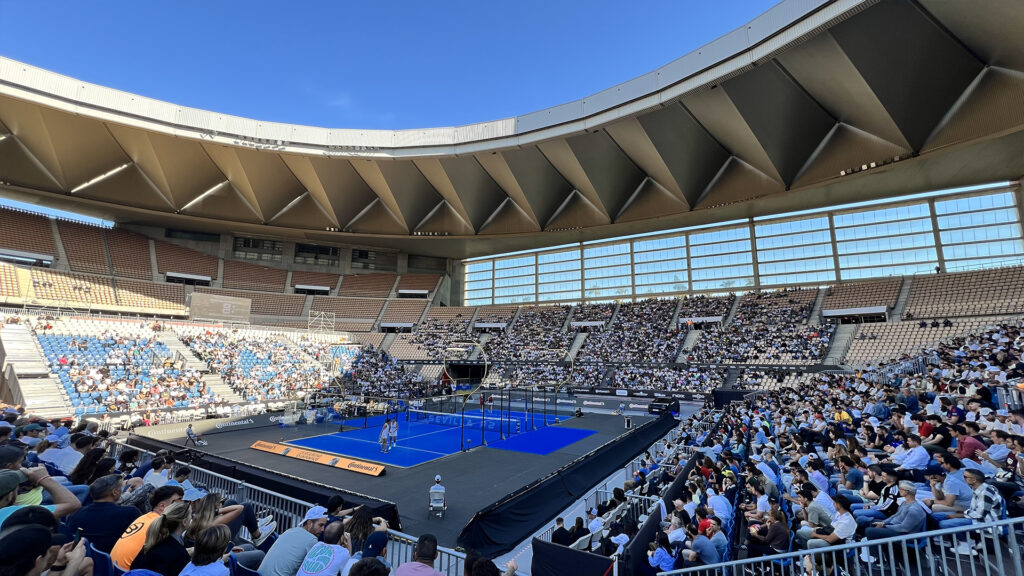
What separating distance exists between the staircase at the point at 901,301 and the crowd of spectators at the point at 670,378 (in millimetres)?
14278

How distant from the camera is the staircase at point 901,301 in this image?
34.9 m

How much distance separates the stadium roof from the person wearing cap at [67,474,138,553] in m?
27.6

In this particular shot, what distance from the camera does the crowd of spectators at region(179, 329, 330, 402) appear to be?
32.1m

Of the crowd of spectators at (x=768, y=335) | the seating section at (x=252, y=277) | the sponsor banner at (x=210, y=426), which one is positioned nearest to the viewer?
the sponsor banner at (x=210, y=426)

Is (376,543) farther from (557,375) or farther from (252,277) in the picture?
(252,277)

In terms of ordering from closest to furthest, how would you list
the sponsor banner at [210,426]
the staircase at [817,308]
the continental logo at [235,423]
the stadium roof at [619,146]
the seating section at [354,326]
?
the sponsor banner at [210,426]
the stadium roof at [619,146]
the continental logo at [235,423]
the staircase at [817,308]
the seating section at [354,326]

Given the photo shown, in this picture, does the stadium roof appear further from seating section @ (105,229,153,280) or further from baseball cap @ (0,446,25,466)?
baseball cap @ (0,446,25,466)

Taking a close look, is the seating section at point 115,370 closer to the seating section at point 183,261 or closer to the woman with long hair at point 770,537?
the seating section at point 183,261

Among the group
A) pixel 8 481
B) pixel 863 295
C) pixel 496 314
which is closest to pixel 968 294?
pixel 863 295

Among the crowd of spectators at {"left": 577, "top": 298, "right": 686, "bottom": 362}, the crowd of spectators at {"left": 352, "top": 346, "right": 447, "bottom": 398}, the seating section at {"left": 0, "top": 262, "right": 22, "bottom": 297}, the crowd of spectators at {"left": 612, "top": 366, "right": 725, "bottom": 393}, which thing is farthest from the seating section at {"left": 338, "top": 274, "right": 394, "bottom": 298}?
the crowd of spectators at {"left": 612, "top": 366, "right": 725, "bottom": 393}

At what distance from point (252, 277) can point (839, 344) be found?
58.2 meters

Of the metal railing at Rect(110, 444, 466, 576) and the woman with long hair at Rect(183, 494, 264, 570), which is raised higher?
the woman with long hair at Rect(183, 494, 264, 570)

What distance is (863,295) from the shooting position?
37.6 metres

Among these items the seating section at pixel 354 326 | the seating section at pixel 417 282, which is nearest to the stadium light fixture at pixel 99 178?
the seating section at pixel 354 326
